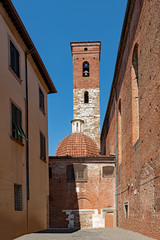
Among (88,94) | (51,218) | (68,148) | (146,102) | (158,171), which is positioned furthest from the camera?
Result: (88,94)

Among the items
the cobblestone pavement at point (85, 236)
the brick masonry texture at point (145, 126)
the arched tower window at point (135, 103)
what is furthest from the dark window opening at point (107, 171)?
the arched tower window at point (135, 103)

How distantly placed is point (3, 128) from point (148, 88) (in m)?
4.55

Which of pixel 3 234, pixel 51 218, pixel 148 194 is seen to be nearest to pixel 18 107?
pixel 3 234

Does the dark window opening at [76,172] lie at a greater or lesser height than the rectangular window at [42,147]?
lesser

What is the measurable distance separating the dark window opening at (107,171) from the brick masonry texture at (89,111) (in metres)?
10.4

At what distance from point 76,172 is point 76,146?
175 inches

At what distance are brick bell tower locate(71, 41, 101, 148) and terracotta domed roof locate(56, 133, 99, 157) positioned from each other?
5.27 meters

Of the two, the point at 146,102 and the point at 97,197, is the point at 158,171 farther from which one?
the point at 97,197

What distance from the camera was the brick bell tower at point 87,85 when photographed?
33.4m

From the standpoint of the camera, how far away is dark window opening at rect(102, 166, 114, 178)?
22.5m

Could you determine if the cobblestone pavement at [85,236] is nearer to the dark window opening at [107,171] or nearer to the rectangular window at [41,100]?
the rectangular window at [41,100]

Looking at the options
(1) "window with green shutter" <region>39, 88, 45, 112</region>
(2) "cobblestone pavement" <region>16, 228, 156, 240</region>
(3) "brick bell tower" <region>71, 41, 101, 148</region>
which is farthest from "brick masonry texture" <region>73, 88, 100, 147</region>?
(2) "cobblestone pavement" <region>16, 228, 156, 240</region>

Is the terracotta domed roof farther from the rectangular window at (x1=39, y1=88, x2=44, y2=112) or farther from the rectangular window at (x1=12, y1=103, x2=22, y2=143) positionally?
the rectangular window at (x1=12, y1=103, x2=22, y2=143)

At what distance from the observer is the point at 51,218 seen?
71.9 ft
